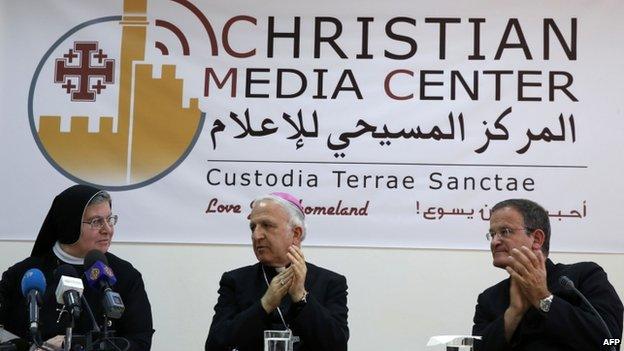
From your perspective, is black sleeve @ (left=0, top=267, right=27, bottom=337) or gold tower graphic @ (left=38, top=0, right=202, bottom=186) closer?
black sleeve @ (left=0, top=267, right=27, bottom=337)

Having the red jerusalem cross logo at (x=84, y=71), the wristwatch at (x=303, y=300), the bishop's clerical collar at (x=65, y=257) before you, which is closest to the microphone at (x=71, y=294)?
the wristwatch at (x=303, y=300)

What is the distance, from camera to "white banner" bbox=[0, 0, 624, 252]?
5484 mm

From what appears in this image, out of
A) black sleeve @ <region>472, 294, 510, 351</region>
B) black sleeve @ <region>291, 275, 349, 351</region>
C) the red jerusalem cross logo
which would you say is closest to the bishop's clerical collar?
black sleeve @ <region>291, 275, 349, 351</region>

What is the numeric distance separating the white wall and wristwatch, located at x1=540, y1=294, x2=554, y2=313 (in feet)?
5.00

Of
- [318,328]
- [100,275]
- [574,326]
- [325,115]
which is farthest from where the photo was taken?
[325,115]

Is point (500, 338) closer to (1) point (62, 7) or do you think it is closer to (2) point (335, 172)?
(2) point (335, 172)

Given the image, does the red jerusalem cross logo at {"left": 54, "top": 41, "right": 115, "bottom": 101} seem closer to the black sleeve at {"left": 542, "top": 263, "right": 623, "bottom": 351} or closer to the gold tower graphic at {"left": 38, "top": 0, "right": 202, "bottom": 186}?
the gold tower graphic at {"left": 38, "top": 0, "right": 202, "bottom": 186}

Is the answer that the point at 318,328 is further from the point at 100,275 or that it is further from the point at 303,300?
the point at 100,275

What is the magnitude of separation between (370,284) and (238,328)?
1.65 meters

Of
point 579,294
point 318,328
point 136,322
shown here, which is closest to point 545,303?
point 579,294

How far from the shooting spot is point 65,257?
4.51m

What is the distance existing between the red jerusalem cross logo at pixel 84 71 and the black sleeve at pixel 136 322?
1.72m

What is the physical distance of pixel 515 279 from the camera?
3957mm

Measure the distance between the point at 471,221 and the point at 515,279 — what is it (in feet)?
5.02
